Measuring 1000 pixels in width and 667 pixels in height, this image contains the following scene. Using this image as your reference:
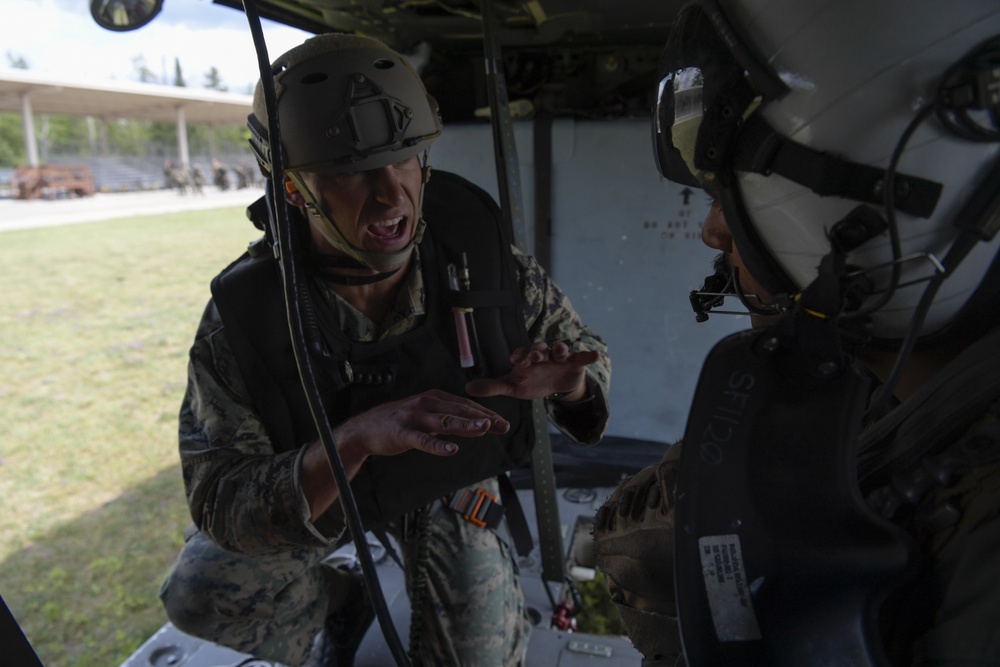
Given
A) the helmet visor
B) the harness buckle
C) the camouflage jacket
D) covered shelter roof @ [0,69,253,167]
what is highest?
covered shelter roof @ [0,69,253,167]

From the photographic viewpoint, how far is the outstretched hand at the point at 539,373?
4.52 ft

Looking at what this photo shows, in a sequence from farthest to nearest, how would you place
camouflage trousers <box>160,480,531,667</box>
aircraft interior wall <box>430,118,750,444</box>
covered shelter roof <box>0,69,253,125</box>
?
covered shelter roof <box>0,69,253,125</box> < aircraft interior wall <box>430,118,750,444</box> < camouflage trousers <box>160,480,531,667</box>

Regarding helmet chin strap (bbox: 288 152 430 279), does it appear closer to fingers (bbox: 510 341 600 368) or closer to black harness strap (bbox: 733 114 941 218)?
fingers (bbox: 510 341 600 368)

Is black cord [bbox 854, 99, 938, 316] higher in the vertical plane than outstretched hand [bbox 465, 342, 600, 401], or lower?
higher

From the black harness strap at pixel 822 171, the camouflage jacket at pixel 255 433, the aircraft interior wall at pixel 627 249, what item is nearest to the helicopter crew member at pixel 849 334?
the black harness strap at pixel 822 171

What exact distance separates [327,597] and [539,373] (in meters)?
0.98

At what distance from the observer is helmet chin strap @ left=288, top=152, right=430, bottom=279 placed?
4.92 ft

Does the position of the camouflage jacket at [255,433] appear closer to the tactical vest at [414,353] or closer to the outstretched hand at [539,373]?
the tactical vest at [414,353]

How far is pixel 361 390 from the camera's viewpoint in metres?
1.59

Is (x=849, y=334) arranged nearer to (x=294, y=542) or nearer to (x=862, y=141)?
(x=862, y=141)

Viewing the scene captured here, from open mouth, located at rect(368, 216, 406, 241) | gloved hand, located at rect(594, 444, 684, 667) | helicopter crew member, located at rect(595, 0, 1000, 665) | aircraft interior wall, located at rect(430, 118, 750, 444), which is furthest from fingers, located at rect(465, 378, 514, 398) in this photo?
aircraft interior wall, located at rect(430, 118, 750, 444)

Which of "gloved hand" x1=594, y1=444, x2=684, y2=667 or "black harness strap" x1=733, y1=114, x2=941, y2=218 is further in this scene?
"gloved hand" x1=594, y1=444, x2=684, y2=667

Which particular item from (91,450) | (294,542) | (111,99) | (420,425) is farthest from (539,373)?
(111,99)

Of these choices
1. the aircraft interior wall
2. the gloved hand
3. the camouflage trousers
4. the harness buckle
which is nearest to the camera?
the gloved hand
